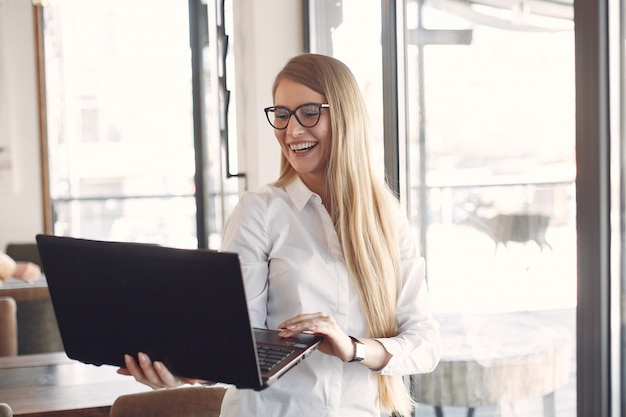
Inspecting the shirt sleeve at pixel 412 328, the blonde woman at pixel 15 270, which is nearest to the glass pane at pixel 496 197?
the shirt sleeve at pixel 412 328

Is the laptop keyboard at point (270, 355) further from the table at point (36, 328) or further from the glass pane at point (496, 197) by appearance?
the table at point (36, 328)

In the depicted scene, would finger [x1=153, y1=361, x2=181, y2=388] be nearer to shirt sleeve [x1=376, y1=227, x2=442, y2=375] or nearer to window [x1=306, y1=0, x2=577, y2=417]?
shirt sleeve [x1=376, y1=227, x2=442, y2=375]

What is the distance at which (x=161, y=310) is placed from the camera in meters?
1.12

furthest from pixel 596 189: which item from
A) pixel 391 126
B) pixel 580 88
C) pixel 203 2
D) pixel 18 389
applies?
pixel 203 2

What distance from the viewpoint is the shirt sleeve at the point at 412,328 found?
1.41 metres

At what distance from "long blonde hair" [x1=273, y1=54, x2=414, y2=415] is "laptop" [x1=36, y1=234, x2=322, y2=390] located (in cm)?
23

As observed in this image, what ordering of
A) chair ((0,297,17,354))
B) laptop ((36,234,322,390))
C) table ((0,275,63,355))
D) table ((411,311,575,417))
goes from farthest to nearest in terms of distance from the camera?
table ((0,275,63,355)), chair ((0,297,17,354)), table ((411,311,575,417)), laptop ((36,234,322,390))

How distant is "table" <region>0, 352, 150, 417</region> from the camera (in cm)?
192

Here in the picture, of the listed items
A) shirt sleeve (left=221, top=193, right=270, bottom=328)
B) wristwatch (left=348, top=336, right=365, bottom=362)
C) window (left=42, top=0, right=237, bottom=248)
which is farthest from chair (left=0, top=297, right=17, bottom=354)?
window (left=42, top=0, right=237, bottom=248)

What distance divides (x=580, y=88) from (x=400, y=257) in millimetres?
507

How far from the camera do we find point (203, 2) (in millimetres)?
4707

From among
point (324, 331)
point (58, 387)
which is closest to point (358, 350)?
point (324, 331)

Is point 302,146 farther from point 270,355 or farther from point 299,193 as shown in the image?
point 270,355

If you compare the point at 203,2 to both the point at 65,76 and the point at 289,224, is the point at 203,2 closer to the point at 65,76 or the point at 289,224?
the point at 65,76
